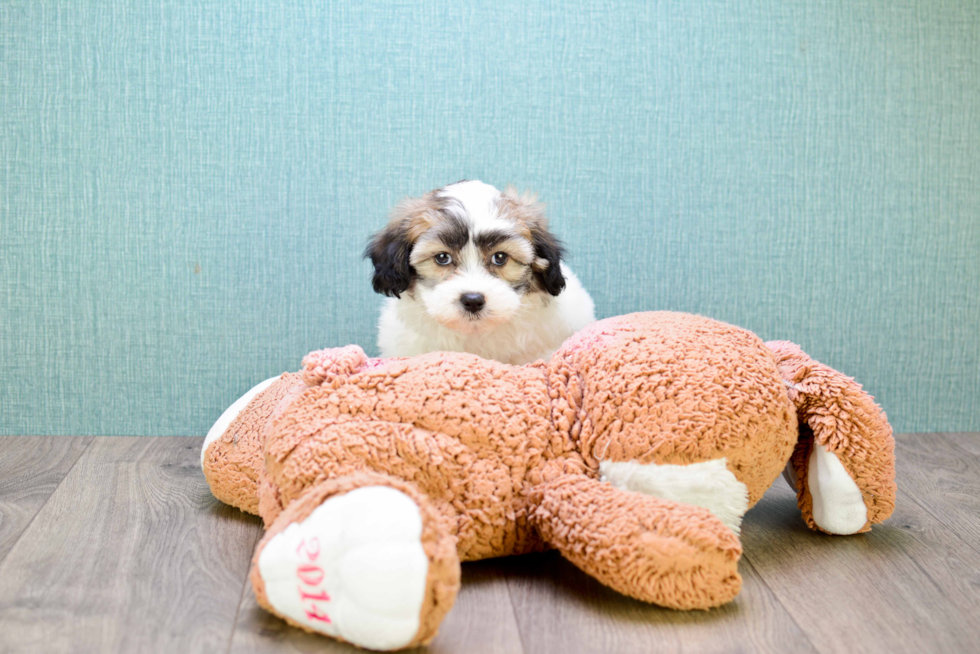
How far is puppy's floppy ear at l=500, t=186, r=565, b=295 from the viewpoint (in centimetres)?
179

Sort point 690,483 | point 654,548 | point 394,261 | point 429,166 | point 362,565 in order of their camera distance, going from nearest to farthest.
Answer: point 362,565, point 654,548, point 690,483, point 394,261, point 429,166

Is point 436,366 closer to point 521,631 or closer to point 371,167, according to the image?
point 521,631

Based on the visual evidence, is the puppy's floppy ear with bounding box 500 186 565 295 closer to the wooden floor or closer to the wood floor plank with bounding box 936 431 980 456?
the wooden floor

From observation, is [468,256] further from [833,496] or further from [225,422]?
[833,496]

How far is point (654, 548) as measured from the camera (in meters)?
1.14

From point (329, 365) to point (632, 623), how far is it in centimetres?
65

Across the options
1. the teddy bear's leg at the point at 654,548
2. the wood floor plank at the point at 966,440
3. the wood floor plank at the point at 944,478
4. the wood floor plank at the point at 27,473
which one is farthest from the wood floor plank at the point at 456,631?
the wood floor plank at the point at 966,440

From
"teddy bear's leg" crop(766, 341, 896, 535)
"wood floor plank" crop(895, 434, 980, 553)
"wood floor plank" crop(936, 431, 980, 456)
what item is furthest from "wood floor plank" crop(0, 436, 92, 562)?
"wood floor plank" crop(936, 431, 980, 456)

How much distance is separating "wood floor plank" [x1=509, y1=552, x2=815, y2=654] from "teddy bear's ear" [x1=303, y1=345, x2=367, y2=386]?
467mm

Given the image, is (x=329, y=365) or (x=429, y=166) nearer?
(x=329, y=365)

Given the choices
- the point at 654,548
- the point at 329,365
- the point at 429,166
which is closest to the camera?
the point at 654,548

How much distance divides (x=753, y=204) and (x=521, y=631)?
1.57 metres

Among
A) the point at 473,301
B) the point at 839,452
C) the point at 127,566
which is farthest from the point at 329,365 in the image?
the point at 839,452

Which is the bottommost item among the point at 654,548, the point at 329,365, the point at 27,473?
the point at 27,473
